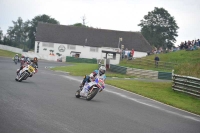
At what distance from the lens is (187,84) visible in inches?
985

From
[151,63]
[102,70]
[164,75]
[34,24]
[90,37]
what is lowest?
[164,75]

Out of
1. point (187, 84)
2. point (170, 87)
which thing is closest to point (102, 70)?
point (187, 84)

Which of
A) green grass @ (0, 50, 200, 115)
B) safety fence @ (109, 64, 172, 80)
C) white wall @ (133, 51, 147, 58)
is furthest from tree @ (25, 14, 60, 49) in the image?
safety fence @ (109, 64, 172, 80)

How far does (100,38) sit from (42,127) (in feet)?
269

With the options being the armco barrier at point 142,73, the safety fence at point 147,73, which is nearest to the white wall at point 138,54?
the safety fence at point 147,73

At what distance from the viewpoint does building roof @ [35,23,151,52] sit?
8862 cm

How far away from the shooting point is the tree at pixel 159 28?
109 m

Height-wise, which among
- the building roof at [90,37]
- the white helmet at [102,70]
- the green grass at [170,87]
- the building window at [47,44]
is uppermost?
the building roof at [90,37]

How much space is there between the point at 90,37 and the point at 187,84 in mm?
66641

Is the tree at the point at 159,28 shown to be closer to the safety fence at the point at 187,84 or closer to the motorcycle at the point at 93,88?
the safety fence at the point at 187,84

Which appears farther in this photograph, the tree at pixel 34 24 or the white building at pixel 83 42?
the tree at pixel 34 24

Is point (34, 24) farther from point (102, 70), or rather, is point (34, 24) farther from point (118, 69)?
point (102, 70)

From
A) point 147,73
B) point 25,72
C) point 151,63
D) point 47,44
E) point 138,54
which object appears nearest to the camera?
point 25,72

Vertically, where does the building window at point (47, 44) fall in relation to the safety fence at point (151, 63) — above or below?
above
